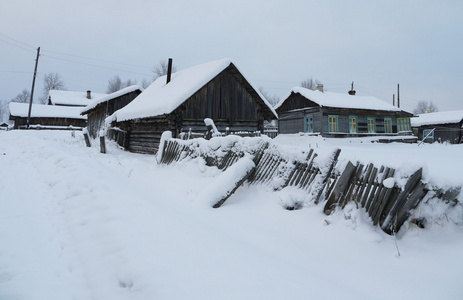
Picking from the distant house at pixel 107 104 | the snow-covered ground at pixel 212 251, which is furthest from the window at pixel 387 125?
the snow-covered ground at pixel 212 251

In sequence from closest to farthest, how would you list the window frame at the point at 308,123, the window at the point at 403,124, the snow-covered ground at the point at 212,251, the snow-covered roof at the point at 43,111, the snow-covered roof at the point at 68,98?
the snow-covered ground at the point at 212,251, the window frame at the point at 308,123, the window at the point at 403,124, the snow-covered roof at the point at 43,111, the snow-covered roof at the point at 68,98

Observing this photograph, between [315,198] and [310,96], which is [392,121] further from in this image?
[315,198]

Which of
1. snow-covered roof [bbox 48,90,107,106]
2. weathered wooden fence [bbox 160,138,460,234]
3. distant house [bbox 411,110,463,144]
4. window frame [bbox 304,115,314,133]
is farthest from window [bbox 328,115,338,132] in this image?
snow-covered roof [bbox 48,90,107,106]

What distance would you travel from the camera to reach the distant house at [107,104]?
22.9 metres

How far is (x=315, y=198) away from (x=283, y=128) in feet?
77.1

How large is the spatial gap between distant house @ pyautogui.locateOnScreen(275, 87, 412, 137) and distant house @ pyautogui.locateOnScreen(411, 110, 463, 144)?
836 cm

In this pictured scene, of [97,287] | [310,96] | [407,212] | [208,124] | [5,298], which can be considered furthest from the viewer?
[310,96]

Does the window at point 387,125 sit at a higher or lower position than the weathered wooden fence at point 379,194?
higher

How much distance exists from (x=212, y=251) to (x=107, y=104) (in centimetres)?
2375

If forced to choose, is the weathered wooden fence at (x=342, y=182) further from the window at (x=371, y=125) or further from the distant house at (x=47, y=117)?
the distant house at (x=47, y=117)

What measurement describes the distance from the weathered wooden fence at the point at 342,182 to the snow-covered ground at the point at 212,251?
14 centimetres

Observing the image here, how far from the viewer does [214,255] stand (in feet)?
8.47

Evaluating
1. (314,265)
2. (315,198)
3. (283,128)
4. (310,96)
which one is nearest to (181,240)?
(314,265)

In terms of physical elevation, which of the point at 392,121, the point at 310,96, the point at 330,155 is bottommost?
the point at 330,155
